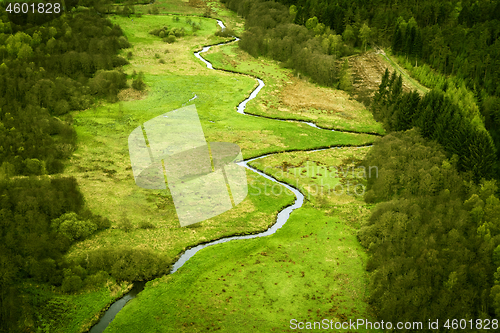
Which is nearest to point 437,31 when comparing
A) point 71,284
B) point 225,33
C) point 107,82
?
point 225,33

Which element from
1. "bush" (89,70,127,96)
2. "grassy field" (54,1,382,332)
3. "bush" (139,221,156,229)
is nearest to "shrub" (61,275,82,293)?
"grassy field" (54,1,382,332)

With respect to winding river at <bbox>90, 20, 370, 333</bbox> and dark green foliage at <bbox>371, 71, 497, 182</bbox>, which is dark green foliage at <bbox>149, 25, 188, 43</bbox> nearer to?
winding river at <bbox>90, 20, 370, 333</bbox>

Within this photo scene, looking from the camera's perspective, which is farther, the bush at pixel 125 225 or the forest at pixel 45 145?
the bush at pixel 125 225

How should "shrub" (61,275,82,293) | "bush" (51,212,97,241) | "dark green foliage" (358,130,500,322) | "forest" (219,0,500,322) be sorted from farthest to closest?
"bush" (51,212,97,241) < "shrub" (61,275,82,293) < "forest" (219,0,500,322) < "dark green foliage" (358,130,500,322)

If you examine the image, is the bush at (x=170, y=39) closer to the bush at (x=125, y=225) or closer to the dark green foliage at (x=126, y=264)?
the bush at (x=125, y=225)

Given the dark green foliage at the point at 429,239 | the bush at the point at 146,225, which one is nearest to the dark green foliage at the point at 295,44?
the dark green foliage at the point at 429,239

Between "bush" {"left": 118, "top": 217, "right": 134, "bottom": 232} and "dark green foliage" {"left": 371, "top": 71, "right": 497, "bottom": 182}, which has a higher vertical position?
"dark green foliage" {"left": 371, "top": 71, "right": 497, "bottom": 182}
